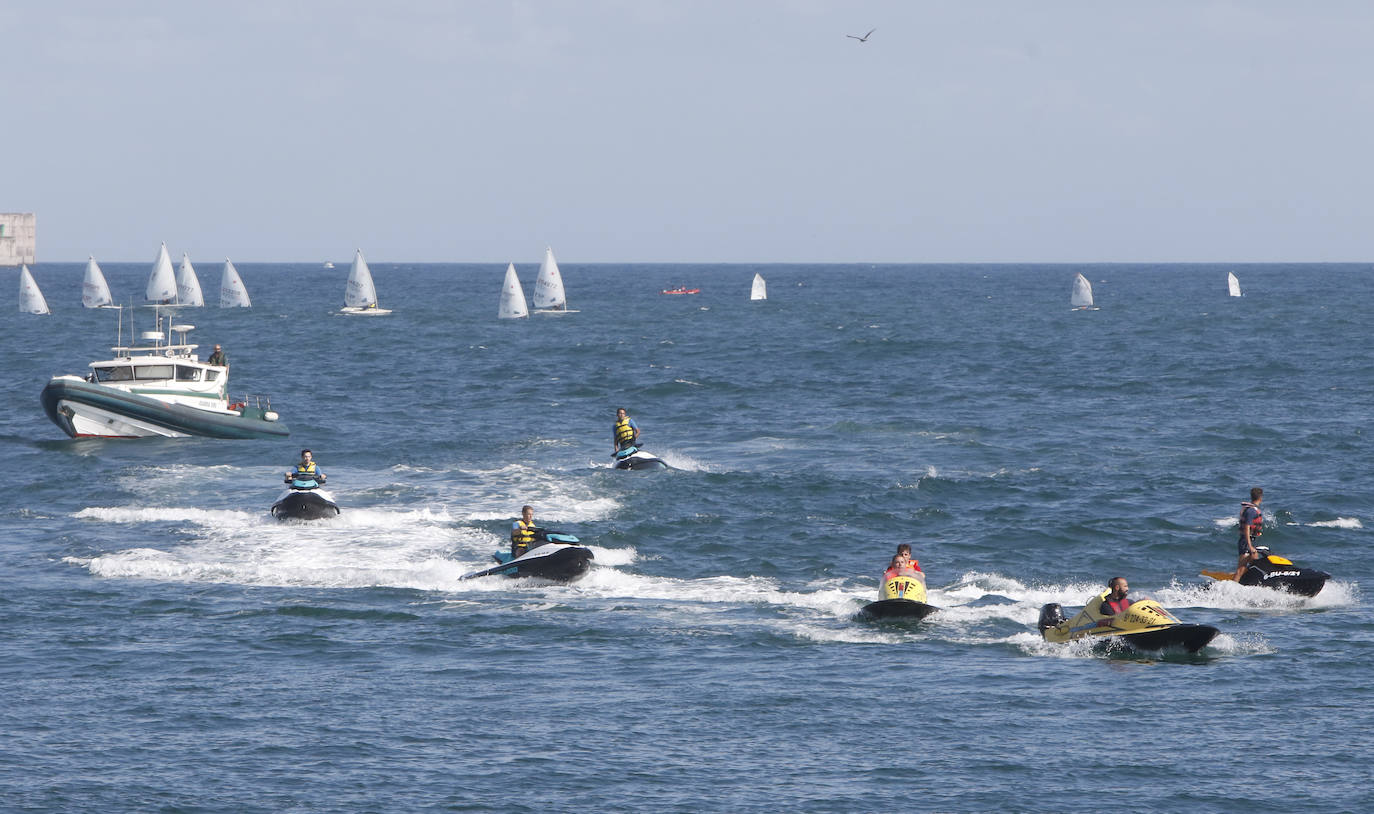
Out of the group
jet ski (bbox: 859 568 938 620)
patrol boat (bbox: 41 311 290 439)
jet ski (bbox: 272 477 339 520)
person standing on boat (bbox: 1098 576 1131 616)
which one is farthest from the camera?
patrol boat (bbox: 41 311 290 439)

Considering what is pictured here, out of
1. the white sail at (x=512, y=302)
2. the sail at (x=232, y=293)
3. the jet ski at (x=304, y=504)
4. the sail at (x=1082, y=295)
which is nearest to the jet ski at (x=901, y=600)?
the jet ski at (x=304, y=504)

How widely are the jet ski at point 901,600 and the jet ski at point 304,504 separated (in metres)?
16.9

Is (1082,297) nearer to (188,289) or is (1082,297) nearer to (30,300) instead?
(188,289)

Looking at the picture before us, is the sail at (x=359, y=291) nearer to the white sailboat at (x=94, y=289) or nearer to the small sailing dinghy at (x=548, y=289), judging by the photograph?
the small sailing dinghy at (x=548, y=289)

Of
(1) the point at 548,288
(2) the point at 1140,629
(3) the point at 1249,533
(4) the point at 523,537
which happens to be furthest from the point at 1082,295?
(2) the point at 1140,629

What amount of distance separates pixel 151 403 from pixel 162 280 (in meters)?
92.1

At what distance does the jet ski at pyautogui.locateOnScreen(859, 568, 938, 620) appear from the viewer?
29.3 meters

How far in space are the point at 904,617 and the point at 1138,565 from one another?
28.5ft

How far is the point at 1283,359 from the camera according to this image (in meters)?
89.6

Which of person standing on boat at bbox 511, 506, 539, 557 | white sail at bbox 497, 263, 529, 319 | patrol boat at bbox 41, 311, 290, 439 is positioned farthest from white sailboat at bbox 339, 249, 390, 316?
person standing on boat at bbox 511, 506, 539, 557

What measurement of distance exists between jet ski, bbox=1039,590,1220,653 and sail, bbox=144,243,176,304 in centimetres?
12562

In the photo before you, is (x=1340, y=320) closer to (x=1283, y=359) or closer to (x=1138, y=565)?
(x=1283, y=359)

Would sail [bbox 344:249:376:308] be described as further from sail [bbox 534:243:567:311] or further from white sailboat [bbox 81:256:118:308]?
white sailboat [bbox 81:256:118:308]

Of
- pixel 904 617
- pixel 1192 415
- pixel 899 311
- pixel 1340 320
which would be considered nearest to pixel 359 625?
pixel 904 617
